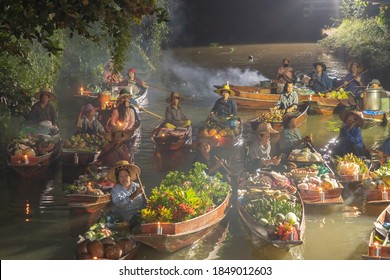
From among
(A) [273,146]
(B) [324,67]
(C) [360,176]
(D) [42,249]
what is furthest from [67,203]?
(B) [324,67]

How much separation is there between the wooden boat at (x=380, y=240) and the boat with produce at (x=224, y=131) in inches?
136

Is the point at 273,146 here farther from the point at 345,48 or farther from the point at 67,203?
the point at 345,48

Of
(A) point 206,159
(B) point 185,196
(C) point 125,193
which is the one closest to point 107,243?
(C) point 125,193

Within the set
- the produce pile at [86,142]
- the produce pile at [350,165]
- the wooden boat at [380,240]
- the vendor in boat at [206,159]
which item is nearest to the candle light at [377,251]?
the wooden boat at [380,240]

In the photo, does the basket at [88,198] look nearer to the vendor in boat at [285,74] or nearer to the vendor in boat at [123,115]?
the vendor in boat at [123,115]

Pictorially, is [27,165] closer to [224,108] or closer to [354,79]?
[224,108]

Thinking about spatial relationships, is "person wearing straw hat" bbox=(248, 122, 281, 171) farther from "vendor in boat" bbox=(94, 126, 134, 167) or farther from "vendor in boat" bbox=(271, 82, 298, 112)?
"vendor in boat" bbox=(271, 82, 298, 112)

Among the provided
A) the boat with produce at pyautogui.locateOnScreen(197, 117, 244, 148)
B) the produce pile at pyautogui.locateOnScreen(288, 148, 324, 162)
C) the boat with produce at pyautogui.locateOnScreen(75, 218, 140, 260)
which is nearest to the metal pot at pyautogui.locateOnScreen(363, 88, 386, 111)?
the boat with produce at pyautogui.locateOnScreen(197, 117, 244, 148)

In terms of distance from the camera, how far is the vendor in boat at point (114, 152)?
11.3 meters

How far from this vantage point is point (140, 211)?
9062mm

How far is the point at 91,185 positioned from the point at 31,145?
7.47 feet

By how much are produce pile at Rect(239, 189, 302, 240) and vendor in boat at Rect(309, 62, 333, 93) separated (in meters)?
5.48

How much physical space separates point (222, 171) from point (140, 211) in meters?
1.94

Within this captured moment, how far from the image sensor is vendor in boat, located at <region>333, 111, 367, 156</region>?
11.4 metres
